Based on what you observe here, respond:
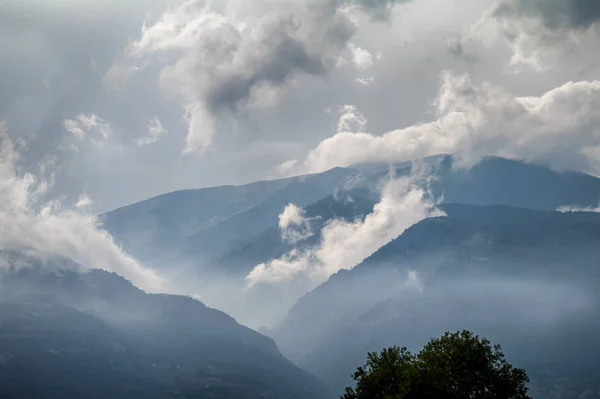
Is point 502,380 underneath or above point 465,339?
underneath

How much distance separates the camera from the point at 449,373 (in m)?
107

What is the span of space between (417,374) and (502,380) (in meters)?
20.8

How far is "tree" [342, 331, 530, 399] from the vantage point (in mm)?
102250

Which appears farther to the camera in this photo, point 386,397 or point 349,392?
point 349,392

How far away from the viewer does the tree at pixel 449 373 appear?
10225cm

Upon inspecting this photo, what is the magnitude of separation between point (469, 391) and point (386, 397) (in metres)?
20.1

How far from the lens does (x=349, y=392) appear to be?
10625 centimetres

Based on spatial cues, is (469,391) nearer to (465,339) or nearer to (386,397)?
(465,339)

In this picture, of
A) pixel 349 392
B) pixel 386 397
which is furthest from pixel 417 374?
pixel 349 392

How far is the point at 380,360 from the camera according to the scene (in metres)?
107

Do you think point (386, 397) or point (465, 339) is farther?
point (465, 339)

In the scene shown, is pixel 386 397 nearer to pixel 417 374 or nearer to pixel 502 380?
pixel 417 374

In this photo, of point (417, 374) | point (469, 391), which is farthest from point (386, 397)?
point (469, 391)

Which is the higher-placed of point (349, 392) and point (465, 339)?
point (465, 339)
